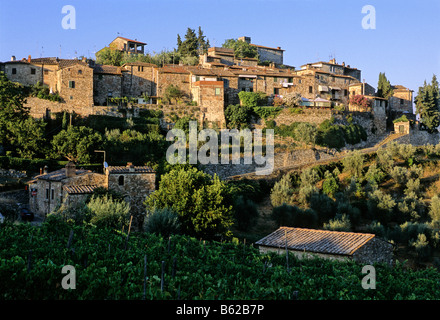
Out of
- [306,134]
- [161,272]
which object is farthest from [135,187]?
[306,134]

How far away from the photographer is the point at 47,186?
25938 mm

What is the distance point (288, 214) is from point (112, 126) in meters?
15.5

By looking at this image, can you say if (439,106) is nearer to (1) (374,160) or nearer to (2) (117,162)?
(1) (374,160)

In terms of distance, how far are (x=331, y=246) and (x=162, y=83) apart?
29438 mm

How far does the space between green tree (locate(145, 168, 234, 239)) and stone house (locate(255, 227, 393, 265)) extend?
3604 millimetres

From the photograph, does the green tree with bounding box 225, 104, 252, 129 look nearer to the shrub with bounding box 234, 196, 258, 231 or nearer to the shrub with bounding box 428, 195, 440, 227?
the shrub with bounding box 234, 196, 258, 231

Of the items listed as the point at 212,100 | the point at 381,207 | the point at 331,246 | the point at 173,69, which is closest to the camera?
the point at 331,246

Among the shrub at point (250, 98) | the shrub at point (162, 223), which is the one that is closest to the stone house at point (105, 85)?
the shrub at point (250, 98)

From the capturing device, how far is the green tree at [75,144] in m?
32.7

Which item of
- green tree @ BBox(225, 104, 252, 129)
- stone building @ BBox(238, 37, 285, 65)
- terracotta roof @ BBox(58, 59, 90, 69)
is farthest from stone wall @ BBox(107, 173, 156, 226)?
stone building @ BBox(238, 37, 285, 65)

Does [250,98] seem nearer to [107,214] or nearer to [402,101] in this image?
[402,101]

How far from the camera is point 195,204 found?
80.6 feet

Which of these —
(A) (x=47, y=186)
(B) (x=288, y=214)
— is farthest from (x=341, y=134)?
(A) (x=47, y=186)
